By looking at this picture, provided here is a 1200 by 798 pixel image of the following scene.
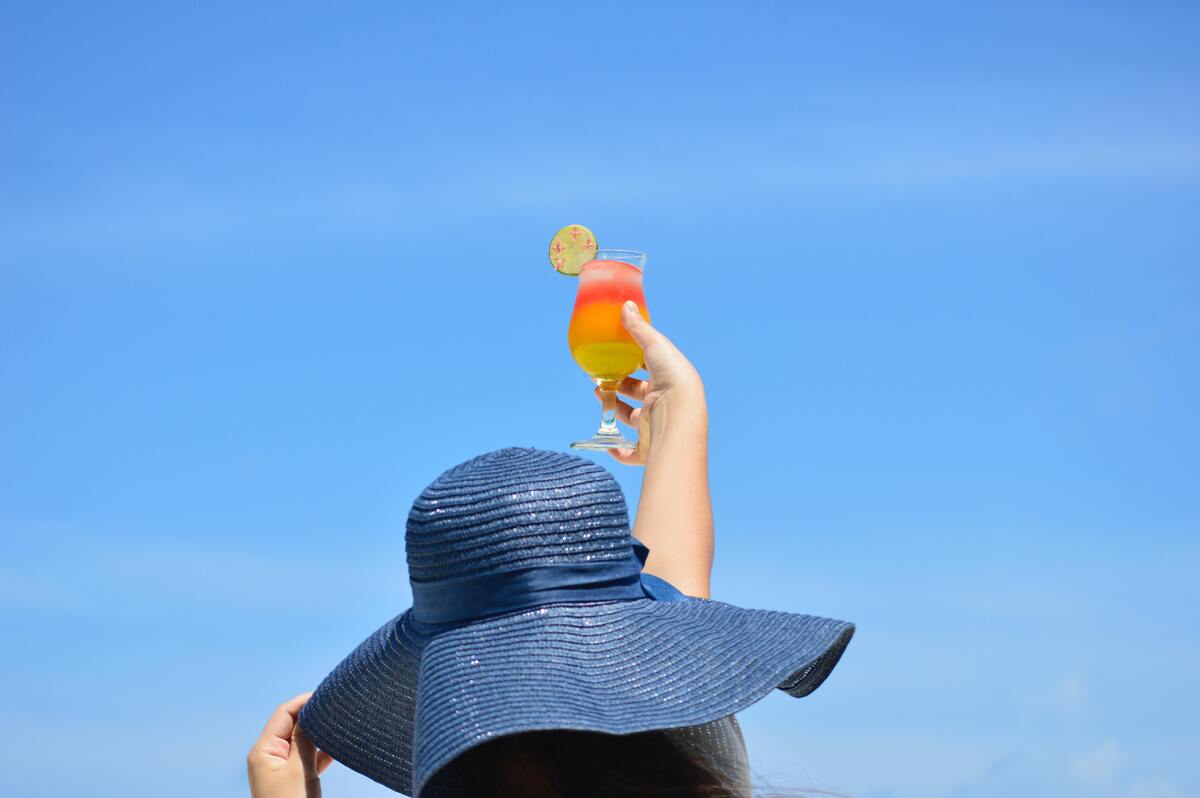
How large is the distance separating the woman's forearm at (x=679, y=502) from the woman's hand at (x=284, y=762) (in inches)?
26.8

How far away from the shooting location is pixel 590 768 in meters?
1.33

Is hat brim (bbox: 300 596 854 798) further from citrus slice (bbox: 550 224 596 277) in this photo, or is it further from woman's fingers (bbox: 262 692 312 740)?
citrus slice (bbox: 550 224 596 277)

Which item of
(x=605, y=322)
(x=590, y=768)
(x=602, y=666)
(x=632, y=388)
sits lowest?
(x=590, y=768)

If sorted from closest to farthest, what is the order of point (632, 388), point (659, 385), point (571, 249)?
point (659, 385)
point (632, 388)
point (571, 249)

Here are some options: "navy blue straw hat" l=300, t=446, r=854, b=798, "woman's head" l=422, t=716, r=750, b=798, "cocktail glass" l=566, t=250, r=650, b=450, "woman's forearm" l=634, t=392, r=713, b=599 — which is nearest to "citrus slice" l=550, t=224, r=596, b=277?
"cocktail glass" l=566, t=250, r=650, b=450

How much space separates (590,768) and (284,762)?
2.62ft

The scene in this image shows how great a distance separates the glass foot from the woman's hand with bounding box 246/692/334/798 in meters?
1.54

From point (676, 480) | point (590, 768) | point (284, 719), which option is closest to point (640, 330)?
point (676, 480)

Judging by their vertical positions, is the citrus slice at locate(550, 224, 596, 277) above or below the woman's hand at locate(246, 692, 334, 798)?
above

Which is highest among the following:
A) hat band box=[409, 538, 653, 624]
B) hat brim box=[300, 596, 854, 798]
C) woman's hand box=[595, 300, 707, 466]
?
woman's hand box=[595, 300, 707, 466]

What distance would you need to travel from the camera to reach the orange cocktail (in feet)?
12.5

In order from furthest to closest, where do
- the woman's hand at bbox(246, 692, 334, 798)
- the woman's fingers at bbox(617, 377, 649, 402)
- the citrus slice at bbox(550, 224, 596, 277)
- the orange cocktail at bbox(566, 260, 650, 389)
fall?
the citrus slice at bbox(550, 224, 596, 277) → the orange cocktail at bbox(566, 260, 650, 389) → the woman's fingers at bbox(617, 377, 649, 402) → the woman's hand at bbox(246, 692, 334, 798)

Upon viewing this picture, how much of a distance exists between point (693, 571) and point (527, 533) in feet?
2.93

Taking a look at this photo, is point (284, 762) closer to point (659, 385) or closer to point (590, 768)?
point (590, 768)
